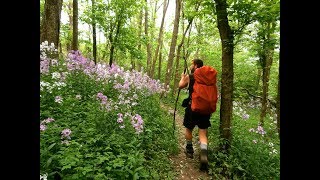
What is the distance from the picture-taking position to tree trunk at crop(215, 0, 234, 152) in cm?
564

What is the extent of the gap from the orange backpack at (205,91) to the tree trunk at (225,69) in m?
0.54

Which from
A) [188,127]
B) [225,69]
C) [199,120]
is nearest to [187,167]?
[188,127]

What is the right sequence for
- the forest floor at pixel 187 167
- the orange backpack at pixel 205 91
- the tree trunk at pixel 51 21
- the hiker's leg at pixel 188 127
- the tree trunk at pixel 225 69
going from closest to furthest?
the forest floor at pixel 187 167 < the orange backpack at pixel 205 91 < the tree trunk at pixel 225 69 < the hiker's leg at pixel 188 127 < the tree trunk at pixel 51 21

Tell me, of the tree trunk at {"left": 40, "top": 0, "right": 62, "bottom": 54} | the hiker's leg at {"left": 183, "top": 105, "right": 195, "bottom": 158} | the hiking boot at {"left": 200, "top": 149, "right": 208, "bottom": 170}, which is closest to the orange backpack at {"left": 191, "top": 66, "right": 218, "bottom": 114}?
the hiker's leg at {"left": 183, "top": 105, "right": 195, "bottom": 158}

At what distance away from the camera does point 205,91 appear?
17.8 ft

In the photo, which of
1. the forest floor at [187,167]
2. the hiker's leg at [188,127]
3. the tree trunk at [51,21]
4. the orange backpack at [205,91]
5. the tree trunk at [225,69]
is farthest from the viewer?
the tree trunk at [51,21]

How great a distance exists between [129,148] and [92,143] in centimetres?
73

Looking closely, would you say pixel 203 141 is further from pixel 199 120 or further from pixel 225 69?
pixel 225 69

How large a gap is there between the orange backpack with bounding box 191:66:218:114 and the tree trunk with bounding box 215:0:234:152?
1.76 feet

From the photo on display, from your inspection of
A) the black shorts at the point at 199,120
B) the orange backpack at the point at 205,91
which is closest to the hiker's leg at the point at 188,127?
the black shorts at the point at 199,120

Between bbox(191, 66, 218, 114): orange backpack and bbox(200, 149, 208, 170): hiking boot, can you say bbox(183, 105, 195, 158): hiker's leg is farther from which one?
bbox(200, 149, 208, 170): hiking boot

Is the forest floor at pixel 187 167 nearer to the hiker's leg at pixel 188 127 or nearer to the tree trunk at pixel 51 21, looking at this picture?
the hiker's leg at pixel 188 127

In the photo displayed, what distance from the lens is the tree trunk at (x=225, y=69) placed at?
5645 mm
